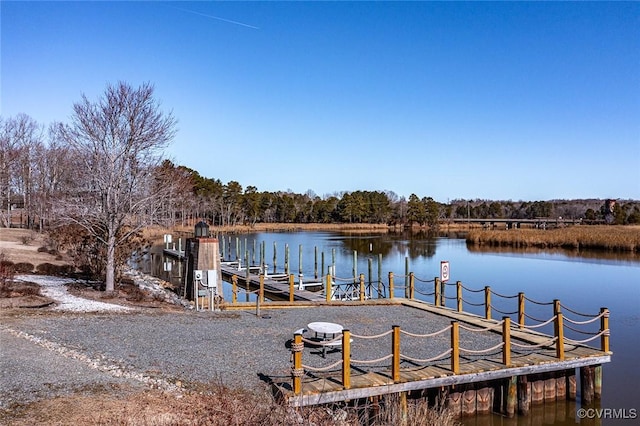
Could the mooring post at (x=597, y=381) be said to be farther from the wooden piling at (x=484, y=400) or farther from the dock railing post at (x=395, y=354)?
the dock railing post at (x=395, y=354)

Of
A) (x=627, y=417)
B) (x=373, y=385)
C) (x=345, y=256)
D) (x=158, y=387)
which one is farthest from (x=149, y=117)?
(x=345, y=256)

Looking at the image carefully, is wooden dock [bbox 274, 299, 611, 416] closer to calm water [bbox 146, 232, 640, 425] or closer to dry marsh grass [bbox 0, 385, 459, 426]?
calm water [bbox 146, 232, 640, 425]

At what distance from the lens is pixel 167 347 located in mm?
10367

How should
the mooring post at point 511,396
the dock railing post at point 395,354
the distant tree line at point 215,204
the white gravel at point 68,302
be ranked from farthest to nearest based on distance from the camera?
the distant tree line at point 215,204 → the white gravel at point 68,302 → the mooring post at point 511,396 → the dock railing post at point 395,354

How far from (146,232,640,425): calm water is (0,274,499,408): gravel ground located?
10.3 feet

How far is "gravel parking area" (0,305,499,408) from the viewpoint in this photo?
8227 millimetres

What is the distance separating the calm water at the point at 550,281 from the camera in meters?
11.8

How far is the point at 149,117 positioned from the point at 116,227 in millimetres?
4197

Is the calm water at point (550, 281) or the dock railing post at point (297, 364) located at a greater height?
the dock railing post at point (297, 364)

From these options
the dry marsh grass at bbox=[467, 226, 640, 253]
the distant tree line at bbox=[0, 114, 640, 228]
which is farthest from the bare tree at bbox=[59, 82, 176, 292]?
the dry marsh grass at bbox=[467, 226, 640, 253]

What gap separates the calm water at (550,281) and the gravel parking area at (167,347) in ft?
10.5

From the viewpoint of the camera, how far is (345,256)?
46.4m

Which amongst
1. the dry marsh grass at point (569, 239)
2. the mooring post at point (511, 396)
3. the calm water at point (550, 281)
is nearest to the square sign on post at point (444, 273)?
the calm water at point (550, 281)

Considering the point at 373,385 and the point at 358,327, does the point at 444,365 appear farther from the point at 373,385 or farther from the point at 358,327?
the point at 358,327
